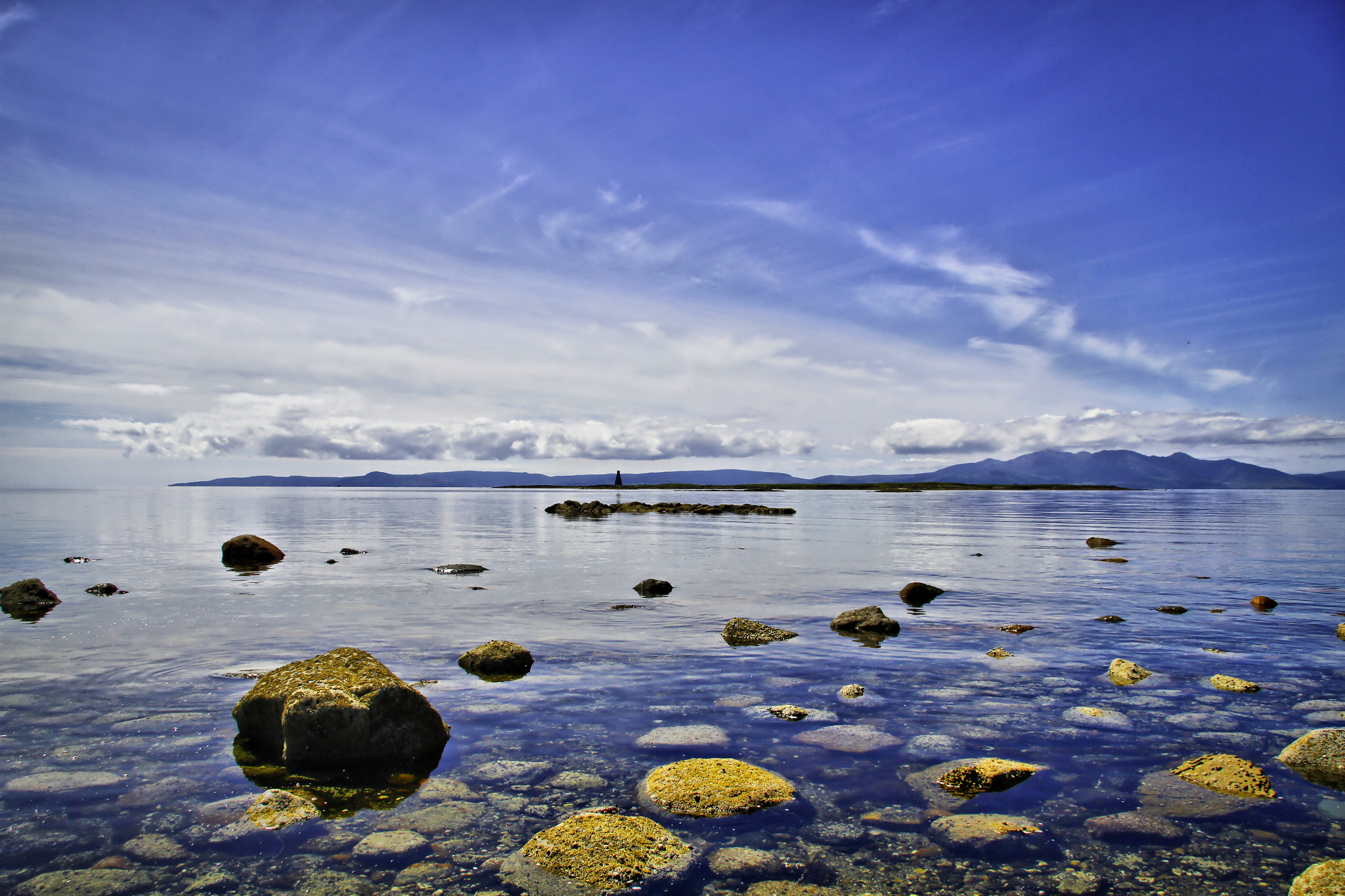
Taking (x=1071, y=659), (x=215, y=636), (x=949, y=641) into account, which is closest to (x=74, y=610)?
(x=215, y=636)

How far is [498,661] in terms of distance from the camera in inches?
588

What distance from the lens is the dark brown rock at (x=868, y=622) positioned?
19.2m

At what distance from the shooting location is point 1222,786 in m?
8.77

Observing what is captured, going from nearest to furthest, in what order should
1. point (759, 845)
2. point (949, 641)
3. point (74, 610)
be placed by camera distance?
point (759, 845)
point (949, 641)
point (74, 610)

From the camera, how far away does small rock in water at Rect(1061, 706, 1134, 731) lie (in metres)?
11.2

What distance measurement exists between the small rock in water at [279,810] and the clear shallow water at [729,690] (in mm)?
459

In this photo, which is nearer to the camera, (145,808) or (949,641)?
(145,808)

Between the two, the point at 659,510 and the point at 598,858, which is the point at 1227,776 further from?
the point at 659,510

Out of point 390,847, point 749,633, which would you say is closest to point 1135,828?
point 390,847

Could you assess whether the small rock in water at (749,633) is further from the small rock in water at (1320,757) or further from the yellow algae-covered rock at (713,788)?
the small rock in water at (1320,757)

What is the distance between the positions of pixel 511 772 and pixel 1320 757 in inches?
421

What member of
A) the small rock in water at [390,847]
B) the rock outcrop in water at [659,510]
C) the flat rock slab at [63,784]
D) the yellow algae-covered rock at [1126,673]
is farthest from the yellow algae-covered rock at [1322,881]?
the rock outcrop in water at [659,510]

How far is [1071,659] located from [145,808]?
55.2 feet

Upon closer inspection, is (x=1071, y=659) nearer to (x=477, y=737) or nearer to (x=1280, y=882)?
(x=1280, y=882)
